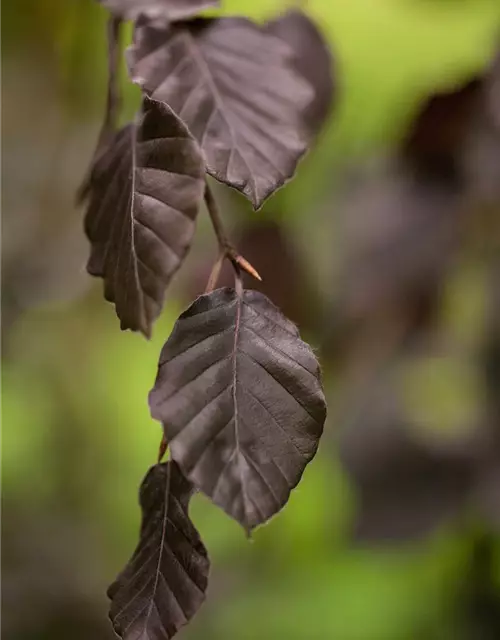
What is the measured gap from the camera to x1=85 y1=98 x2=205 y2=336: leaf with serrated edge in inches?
17.7

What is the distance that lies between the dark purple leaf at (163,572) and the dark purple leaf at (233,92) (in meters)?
0.18

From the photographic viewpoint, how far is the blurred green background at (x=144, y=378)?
1.50 meters

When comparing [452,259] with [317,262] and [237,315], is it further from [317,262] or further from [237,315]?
[237,315]

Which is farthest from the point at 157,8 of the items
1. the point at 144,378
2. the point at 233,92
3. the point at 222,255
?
the point at 144,378

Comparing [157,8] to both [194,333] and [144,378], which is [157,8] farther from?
[144,378]

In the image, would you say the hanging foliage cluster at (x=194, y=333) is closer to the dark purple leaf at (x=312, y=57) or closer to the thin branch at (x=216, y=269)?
the thin branch at (x=216, y=269)

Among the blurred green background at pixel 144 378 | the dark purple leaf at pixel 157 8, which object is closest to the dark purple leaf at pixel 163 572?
the dark purple leaf at pixel 157 8

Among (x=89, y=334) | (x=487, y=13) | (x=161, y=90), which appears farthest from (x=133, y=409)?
(x=161, y=90)

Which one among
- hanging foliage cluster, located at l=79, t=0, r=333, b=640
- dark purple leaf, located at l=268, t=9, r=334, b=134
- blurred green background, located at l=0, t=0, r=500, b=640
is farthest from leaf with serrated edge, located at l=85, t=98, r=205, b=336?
blurred green background, located at l=0, t=0, r=500, b=640

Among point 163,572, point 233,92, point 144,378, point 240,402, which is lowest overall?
point 144,378

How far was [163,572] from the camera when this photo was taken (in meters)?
0.50

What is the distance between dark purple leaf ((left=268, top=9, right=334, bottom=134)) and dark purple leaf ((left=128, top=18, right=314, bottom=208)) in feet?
1.06

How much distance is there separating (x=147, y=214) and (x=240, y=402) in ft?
0.37

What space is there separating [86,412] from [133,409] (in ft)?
0.36
